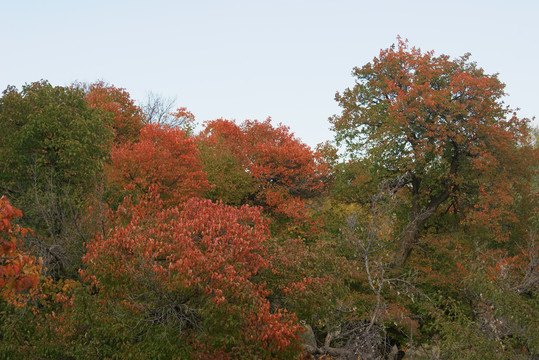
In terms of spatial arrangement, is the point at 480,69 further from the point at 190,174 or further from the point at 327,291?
the point at 327,291

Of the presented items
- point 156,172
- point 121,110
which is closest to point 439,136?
point 156,172

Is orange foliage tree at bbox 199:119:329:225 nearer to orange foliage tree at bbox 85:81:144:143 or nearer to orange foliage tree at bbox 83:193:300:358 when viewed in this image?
orange foliage tree at bbox 85:81:144:143

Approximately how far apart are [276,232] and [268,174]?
177 inches

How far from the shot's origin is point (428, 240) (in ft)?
81.7

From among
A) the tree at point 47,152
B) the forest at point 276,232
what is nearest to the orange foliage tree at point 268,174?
the forest at point 276,232

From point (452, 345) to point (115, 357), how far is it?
9088 mm

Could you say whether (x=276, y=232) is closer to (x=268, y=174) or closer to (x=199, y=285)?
(x=268, y=174)

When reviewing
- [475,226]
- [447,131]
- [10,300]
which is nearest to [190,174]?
[10,300]

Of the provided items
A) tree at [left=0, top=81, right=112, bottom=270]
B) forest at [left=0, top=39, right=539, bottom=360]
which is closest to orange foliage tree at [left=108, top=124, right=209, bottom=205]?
forest at [left=0, top=39, right=539, bottom=360]

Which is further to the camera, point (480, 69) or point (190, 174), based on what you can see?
point (480, 69)

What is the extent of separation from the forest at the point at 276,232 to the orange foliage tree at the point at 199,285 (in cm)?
6

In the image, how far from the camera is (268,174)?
33.5m

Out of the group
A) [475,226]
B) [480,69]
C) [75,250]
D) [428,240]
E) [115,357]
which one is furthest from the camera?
[480,69]

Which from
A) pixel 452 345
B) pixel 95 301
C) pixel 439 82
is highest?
pixel 439 82
